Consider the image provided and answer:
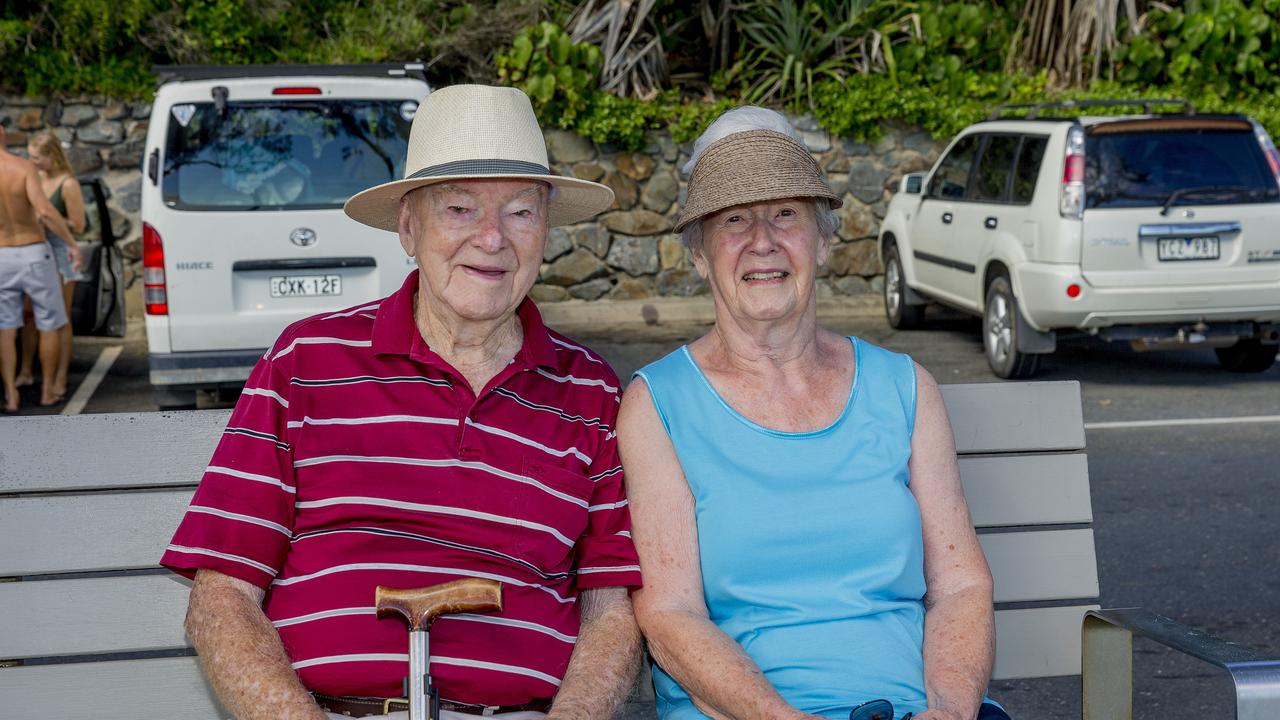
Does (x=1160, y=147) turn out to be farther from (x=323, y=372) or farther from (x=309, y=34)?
(x=309, y=34)

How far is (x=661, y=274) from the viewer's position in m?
13.6

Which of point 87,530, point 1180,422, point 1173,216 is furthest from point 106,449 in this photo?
point 1173,216

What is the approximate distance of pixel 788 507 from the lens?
2684 mm

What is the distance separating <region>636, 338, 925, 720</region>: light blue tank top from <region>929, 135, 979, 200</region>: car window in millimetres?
8473

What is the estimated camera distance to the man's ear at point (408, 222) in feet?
9.43

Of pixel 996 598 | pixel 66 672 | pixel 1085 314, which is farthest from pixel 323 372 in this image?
pixel 1085 314

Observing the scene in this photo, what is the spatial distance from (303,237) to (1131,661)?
6.02m

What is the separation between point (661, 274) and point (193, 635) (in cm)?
1127

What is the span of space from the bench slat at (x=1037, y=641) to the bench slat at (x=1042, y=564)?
0.12 feet

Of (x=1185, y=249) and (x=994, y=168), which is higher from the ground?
(x=994, y=168)

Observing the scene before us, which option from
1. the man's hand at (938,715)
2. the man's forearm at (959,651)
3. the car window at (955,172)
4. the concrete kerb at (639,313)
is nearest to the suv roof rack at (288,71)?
the car window at (955,172)

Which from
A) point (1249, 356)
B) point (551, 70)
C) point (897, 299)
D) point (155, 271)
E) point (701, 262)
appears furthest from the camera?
point (551, 70)

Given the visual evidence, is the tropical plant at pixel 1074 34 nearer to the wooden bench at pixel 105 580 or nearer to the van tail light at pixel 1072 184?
the van tail light at pixel 1072 184

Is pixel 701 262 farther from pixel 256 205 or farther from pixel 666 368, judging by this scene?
pixel 256 205
